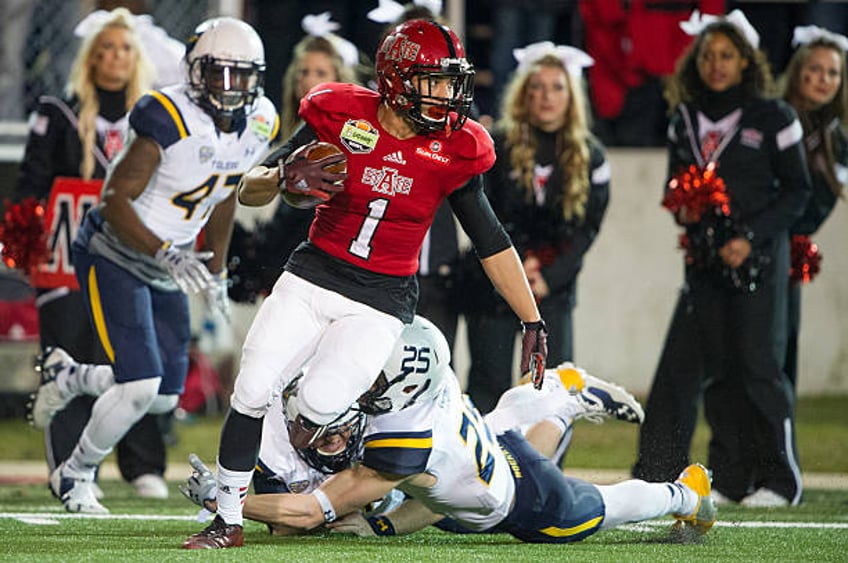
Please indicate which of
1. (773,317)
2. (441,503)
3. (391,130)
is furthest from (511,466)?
(773,317)

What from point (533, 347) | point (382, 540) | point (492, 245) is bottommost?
point (382, 540)

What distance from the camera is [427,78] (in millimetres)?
5754

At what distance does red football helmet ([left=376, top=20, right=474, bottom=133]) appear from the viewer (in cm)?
575

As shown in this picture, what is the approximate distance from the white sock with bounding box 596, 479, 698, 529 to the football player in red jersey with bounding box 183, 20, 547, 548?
0.54 m

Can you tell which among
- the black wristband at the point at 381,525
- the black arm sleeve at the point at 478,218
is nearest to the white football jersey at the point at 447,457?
the black wristband at the point at 381,525

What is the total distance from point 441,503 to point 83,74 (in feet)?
11.0

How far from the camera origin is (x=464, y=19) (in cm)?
1232

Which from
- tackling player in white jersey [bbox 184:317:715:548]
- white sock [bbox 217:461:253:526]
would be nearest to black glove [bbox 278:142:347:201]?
tackling player in white jersey [bbox 184:317:715:548]

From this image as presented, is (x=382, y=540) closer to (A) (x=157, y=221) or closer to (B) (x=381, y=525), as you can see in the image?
(B) (x=381, y=525)

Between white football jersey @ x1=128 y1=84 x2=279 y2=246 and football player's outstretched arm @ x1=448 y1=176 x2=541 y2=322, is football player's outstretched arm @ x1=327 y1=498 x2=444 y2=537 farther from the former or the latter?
A: white football jersey @ x1=128 y1=84 x2=279 y2=246

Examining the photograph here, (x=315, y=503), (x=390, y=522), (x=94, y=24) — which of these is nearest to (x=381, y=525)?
(x=390, y=522)

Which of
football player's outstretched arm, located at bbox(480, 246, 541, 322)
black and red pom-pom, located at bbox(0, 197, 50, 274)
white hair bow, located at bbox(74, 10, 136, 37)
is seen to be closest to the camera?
football player's outstretched arm, located at bbox(480, 246, 541, 322)

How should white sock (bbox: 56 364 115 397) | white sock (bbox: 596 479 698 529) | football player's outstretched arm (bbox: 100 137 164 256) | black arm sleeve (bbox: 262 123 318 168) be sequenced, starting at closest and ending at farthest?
1. black arm sleeve (bbox: 262 123 318 168)
2. white sock (bbox: 596 479 698 529)
3. football player's outstretched arm (bbox: 100 137 164 256)
4. white sock (bbox: 56 364 115 397)

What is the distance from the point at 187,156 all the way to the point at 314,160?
1823mm
